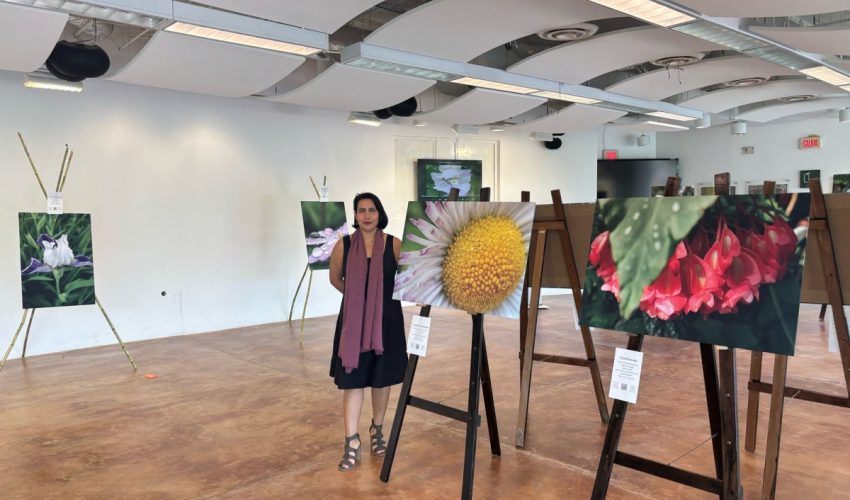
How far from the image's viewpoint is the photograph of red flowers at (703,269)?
2.07 m

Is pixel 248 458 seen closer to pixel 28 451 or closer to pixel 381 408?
pixel 381 408

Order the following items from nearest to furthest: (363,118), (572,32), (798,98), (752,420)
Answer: (752,420) → (572,32) → (363,118) → (798,98)

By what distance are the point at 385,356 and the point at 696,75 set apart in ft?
22.2

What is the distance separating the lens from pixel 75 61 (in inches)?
232

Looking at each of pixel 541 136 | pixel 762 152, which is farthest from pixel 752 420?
pixel 762 152

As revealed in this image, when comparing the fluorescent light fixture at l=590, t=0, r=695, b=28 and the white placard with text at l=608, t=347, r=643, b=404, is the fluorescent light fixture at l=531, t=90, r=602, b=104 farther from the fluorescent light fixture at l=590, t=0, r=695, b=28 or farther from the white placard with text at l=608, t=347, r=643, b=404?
the white placard with text at l=608, t=347, r=643, b=404

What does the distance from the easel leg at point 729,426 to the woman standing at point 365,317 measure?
1676 mm

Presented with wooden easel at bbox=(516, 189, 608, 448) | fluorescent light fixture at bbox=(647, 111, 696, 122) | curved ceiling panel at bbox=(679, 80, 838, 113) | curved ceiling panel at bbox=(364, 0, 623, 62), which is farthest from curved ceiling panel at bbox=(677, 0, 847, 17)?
fluorescent light fixture at bbox=(647, 111, 696, 122)

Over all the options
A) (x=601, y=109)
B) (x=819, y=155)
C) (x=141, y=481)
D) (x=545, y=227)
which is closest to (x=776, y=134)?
(x=819, y=155)

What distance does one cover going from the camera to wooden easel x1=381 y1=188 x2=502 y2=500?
288 cm

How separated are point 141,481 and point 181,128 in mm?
5404

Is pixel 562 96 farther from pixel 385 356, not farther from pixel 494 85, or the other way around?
pixel 385 356

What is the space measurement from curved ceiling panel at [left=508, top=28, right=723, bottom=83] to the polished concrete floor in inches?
129

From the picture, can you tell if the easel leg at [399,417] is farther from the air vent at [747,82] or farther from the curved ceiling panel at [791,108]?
the curved ceiling panel at [791,108]
